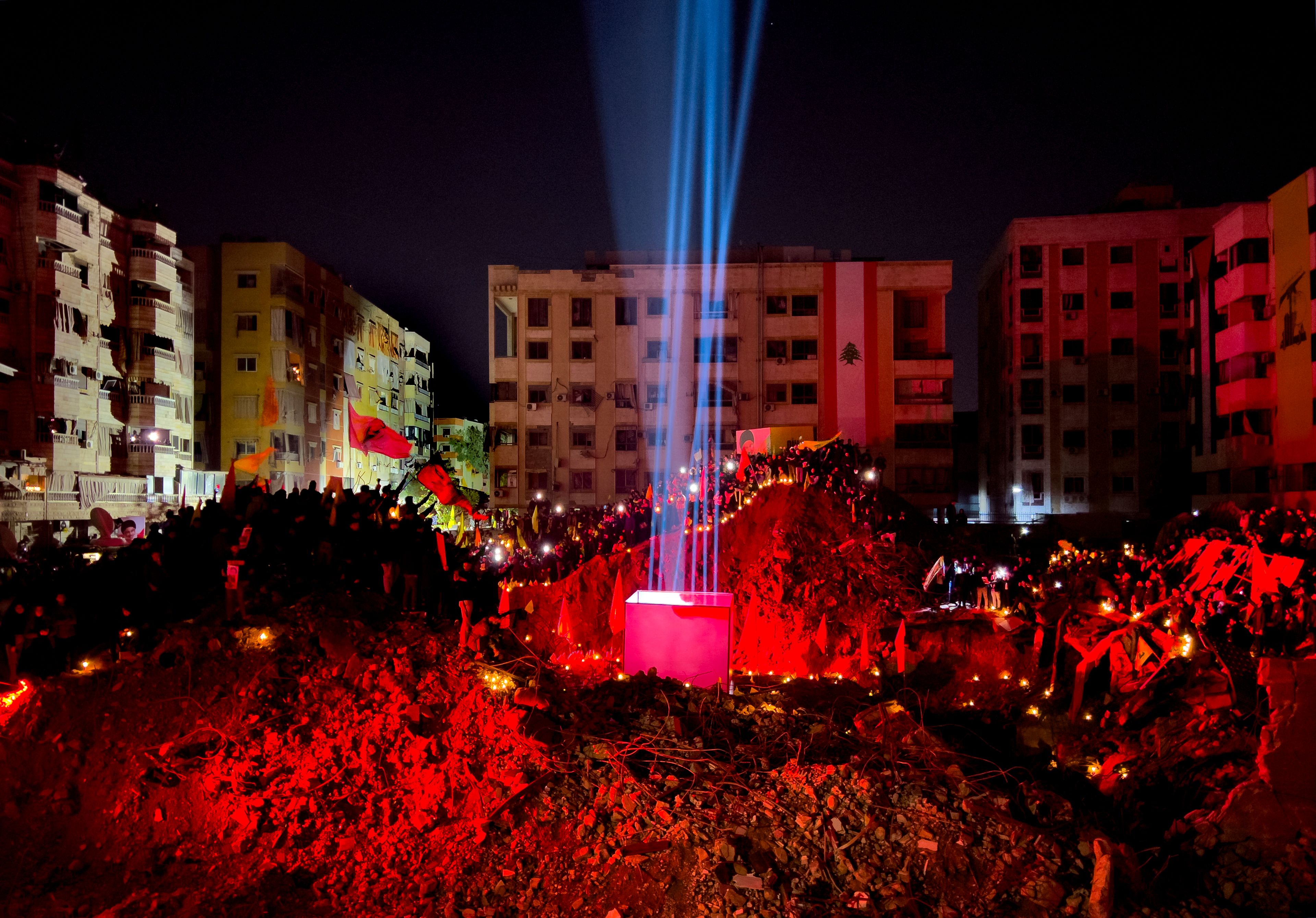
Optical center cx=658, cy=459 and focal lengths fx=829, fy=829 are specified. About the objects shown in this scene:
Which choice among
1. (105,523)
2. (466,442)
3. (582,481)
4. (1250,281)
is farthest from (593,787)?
(466,442)

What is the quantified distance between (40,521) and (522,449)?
19.4 meters

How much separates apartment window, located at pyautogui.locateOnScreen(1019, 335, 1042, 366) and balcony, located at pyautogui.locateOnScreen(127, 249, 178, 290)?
133 ft

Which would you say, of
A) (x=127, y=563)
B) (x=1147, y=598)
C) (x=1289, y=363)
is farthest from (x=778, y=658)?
(x=1289, y=363)

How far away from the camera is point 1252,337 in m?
31.9

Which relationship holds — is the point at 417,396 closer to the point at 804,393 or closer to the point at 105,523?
the point at 804,393

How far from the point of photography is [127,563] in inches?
328

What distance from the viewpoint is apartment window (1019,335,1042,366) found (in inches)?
1665

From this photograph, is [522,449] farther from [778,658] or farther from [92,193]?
[778,658]

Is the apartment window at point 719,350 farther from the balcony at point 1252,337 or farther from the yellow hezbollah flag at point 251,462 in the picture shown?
the yellow hezbollah flag at point 251,462

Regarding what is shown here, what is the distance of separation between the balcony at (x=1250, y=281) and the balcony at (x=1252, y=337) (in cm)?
107

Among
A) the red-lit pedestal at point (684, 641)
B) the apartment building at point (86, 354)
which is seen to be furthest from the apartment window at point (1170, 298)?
the apartment building at point (86, 354)

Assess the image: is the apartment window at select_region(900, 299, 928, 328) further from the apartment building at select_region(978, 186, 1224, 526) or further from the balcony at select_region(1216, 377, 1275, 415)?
the balcony at select_region(1216, 377, 1275, 415)

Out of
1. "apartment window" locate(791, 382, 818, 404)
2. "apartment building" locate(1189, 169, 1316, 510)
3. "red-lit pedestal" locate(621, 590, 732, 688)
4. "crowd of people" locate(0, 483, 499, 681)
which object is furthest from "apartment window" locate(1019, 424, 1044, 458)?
"crowd of people" locate(0, 483, 499, 681)

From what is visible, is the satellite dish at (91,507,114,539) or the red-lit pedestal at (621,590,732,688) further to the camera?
the satellite dish at (91,507,114,539)
